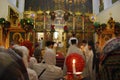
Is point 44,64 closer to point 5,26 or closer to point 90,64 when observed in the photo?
point 90,64

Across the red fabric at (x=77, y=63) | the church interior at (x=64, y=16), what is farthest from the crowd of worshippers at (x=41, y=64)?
the church interior at (x=64, y=16)

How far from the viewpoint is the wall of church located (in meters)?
20.9

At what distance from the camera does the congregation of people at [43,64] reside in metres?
0.72

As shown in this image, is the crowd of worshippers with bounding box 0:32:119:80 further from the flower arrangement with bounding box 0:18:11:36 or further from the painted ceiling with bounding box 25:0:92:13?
the painted ceiling with bounding box 25:0:92:13

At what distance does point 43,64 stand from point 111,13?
60.2ft

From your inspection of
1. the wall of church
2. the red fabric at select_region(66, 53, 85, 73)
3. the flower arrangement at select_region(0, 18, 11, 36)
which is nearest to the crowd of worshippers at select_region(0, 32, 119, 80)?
the red fabric at select_region(66, 53, 85, 73)

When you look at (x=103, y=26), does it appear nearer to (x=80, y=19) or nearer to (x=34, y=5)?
(x=80, y=19)

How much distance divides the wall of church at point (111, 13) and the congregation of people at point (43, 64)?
39.1 ft

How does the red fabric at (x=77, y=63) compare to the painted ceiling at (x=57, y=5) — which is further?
the painted ceiling at (x=57, y=5)

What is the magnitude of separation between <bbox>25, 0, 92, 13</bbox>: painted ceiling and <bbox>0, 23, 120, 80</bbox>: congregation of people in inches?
675

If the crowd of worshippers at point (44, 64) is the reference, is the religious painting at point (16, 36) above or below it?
above

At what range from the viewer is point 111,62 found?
4.46ft

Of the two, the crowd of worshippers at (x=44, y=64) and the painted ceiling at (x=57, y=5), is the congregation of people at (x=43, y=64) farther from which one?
the painted ceiling at (x=57, y=5)

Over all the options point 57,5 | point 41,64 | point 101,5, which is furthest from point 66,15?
point 41,64
